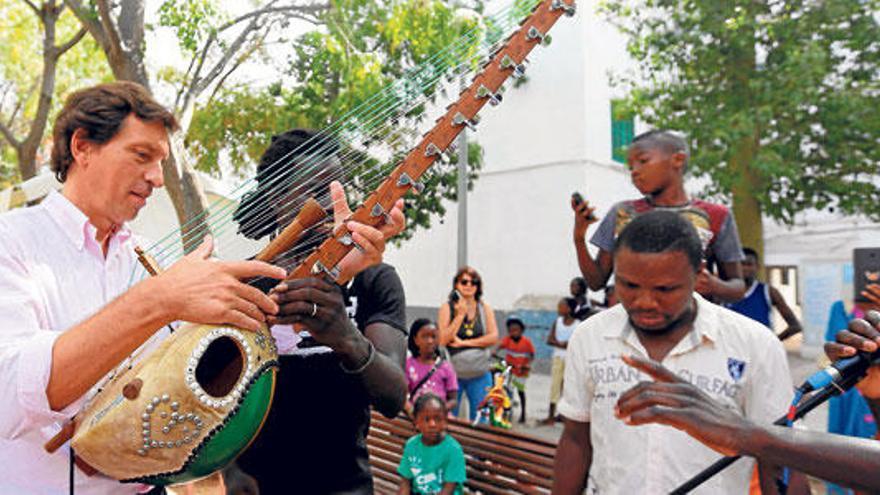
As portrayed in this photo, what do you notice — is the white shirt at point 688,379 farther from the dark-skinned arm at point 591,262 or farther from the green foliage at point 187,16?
the green foliage at point 187,16

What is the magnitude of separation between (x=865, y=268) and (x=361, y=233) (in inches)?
69.0

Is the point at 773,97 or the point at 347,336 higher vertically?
the point at 773,97

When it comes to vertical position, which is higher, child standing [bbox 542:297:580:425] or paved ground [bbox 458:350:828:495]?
child standing [bbox 542:297:580:425]

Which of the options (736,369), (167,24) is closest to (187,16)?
(167,24)

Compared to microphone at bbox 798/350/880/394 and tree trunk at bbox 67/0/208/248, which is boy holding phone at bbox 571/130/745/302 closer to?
microphone at bbox 798/350/880/394

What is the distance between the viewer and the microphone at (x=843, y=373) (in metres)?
1.76

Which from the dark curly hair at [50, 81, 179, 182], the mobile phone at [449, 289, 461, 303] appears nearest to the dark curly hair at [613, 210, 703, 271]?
the dark curly hair at [50, 81, 179, 182]

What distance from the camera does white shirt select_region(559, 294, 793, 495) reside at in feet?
7.47

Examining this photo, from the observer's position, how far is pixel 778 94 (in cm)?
1132

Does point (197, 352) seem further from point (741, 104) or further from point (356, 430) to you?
point (741, 104)

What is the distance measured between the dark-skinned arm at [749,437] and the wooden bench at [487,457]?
8.07 feet

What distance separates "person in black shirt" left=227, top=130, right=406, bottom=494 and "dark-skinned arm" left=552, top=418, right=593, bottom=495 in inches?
26.7

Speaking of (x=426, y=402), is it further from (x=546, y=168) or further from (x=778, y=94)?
(x=546, y=168)

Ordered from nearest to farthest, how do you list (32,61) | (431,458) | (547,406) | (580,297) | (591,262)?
(591,262), (431,458), (580,297), (547,406), (32,61)
